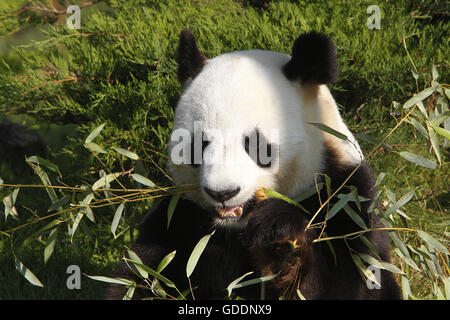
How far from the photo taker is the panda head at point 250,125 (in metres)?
2.17

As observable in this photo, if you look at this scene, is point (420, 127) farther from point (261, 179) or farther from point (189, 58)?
point (189, 58)

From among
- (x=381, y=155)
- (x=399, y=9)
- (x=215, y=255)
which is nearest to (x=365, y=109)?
(x=381, y=155)

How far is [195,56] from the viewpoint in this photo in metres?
2.58

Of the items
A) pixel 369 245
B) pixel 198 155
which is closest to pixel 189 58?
pixel 198 155

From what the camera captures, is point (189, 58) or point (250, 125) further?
point (189, 58)

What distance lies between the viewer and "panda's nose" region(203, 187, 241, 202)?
2.11 meters

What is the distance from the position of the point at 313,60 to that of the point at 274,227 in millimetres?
744

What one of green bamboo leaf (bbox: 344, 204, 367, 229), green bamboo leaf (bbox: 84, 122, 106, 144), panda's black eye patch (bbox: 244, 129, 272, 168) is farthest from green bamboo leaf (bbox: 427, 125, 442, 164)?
green bamboo leaf (bbox: 84, 122, 106, 144)

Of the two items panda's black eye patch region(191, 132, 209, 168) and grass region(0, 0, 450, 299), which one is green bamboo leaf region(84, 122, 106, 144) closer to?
panda's black eye patch region(191, 132, 209, 168)

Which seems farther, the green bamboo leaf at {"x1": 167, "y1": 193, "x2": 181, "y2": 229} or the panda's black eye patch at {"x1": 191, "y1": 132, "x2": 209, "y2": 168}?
the green bamboo leaf at {"x1": 167, "y1": 193, "x2": 181, "y2": 229}

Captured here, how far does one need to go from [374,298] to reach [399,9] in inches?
94.6

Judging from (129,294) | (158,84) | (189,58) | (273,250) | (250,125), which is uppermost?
(189,58)

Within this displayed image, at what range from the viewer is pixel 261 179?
230 centimetres
